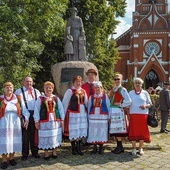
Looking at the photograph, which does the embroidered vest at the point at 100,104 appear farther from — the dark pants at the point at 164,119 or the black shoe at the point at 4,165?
the dark pants at the point at 164,119

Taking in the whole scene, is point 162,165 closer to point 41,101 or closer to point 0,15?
point 41,101

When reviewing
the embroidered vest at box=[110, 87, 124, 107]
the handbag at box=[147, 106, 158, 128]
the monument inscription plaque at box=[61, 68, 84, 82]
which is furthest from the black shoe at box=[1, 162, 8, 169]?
the monument inscription plaque at box=[61, 68, 84, 82]

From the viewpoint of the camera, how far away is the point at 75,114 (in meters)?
5.95

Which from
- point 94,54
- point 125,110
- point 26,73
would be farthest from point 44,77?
point 125,110

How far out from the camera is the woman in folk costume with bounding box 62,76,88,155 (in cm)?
593

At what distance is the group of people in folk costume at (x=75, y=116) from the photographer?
5543 mm

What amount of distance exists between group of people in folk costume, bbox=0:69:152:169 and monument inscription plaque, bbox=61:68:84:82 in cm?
183

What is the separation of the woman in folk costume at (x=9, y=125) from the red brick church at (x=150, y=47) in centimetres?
3439

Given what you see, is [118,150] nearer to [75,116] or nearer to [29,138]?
[75,116]

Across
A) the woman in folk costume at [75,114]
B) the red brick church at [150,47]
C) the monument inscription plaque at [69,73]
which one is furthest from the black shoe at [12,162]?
the red brick church at [150,47]

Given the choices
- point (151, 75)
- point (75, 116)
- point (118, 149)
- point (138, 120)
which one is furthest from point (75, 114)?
point (151, 75)

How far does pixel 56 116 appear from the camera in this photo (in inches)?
223

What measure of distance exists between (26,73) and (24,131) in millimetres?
3906

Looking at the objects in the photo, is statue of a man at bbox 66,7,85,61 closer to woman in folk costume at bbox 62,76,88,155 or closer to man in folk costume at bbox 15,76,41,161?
woman in folk costume at bbox 62,76,88,155
